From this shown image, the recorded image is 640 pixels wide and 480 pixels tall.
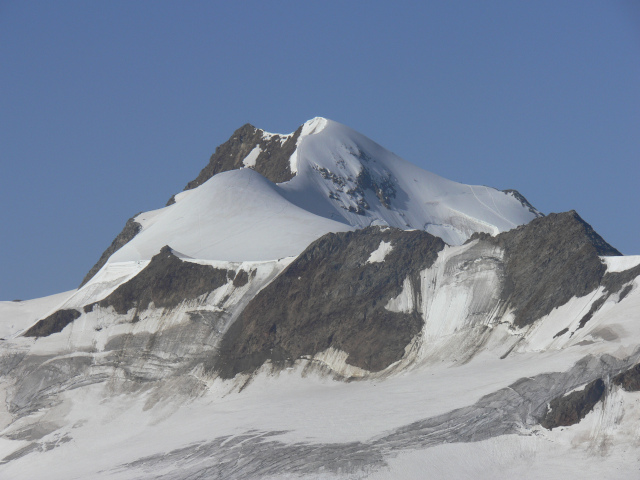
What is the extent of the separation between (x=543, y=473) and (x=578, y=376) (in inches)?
289

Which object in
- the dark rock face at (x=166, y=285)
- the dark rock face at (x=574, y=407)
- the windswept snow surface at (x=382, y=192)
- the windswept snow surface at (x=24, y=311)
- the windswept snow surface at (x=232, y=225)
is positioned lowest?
the dark rock face at (x=574, y=407)

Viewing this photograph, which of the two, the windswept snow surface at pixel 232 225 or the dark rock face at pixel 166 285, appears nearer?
the dark rock face at pixel 166 285

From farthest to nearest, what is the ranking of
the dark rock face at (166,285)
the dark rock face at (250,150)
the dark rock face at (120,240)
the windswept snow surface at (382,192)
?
the dark rock face at (250,150), the windswept snow surface at (382,192), the dark rock face at (120,240), the dark rock face at (166,285)

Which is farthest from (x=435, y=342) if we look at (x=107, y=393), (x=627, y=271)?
(x=107, y=393)

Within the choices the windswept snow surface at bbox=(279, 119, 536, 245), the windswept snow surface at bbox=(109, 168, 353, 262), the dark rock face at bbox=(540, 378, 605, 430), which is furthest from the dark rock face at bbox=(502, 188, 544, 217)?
the dark rock face at bbox=(540, 378, 605, 430)

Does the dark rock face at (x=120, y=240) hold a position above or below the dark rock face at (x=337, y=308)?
above

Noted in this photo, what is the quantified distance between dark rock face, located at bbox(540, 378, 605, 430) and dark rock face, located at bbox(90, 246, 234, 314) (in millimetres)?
31039

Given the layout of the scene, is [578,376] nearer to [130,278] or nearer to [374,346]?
[374,346]

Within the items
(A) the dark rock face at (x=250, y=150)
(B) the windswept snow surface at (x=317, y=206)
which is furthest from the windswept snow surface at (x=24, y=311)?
(A) the dark rock face at (x=250, y=150)

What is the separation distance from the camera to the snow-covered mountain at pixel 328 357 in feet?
220

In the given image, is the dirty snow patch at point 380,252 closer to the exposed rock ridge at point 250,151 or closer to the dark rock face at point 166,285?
the dark rock face at point 166,285

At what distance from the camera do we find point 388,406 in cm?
7344

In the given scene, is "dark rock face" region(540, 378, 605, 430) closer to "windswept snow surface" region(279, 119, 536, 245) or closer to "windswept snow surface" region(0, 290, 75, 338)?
"windswept snow surface" region(0, 290, 75, 338)

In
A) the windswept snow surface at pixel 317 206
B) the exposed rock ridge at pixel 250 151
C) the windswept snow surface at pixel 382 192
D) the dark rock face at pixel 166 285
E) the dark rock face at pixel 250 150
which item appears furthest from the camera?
the exposed rock ridge at pixel 250 151
